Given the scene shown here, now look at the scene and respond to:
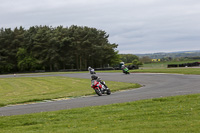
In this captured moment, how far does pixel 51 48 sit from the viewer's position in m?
82.6

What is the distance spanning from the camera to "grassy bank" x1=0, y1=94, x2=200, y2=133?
700 centimetres

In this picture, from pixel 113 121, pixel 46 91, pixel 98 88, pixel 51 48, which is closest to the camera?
pixel 113 121

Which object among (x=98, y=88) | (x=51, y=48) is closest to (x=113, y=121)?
(x=98, y=88)

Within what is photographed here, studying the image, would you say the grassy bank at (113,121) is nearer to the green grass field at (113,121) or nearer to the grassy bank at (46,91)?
the green grass field at (113,121)

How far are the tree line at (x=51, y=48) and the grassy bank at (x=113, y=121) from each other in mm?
70297

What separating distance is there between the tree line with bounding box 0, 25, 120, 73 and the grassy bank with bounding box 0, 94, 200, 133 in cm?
7030

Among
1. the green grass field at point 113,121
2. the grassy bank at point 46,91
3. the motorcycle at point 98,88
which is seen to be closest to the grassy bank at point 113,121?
the green grass field at point 113,121

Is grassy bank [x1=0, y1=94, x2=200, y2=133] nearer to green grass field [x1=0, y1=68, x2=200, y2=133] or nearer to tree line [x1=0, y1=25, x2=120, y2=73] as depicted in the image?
green grass field [x1=0, y1=68, x2=200, y2=133]

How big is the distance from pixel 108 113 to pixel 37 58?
80.7 metres

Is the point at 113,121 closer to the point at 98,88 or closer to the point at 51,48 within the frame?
the point at 98,88

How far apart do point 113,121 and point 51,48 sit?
76.1 m

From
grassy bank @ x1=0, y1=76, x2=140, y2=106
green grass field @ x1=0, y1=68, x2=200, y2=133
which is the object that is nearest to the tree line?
grassy bank @ x1=0, y1=76, x2=140, y2=106

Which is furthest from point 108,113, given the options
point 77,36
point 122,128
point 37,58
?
point 37,58

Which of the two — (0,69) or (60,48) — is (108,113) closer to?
(60,48)
